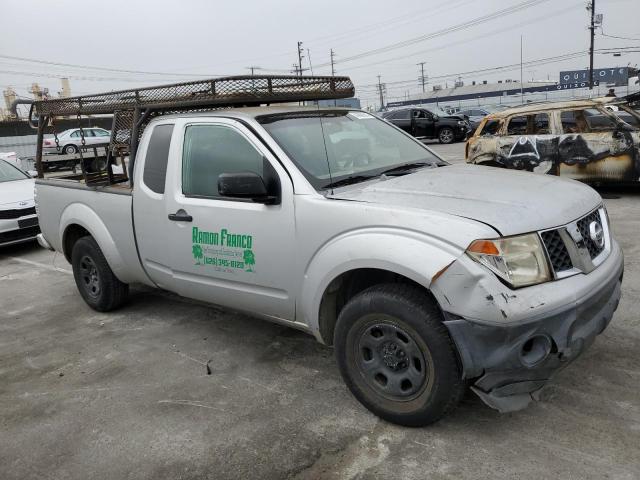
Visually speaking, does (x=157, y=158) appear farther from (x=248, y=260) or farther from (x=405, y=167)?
(x=405, y=167)

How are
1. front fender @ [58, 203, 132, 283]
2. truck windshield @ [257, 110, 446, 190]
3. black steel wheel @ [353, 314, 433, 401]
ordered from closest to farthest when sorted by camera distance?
black steel wheel @ [353, 314, 433, 401] < truck windshield @ [257, 110, 446, 190] < front fender @ [58, 203, 132, 283]

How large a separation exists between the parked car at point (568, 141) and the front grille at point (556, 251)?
23.4 feet

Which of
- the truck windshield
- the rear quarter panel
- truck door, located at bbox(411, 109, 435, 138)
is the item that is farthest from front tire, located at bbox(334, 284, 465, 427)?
truck door, located at bbox(411, 109, 435, 138)

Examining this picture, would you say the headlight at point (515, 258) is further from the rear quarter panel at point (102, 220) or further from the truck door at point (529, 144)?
the truck door at point (529, 144)

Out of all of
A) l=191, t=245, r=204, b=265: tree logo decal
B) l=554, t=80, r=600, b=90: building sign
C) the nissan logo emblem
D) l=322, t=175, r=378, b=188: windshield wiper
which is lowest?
l=191, t=245, r=204, b=265: tree logo decal

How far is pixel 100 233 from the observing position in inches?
189

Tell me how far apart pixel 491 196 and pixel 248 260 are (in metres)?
1.55

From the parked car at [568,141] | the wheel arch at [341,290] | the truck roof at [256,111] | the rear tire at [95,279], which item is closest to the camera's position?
the wheel arch at [341,290]

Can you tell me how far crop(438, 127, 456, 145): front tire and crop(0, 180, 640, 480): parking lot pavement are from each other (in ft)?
62.3

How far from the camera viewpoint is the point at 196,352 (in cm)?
418

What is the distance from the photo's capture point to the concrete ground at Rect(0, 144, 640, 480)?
8.76 feet

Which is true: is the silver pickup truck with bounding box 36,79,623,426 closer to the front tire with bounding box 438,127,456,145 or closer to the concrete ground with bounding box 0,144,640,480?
the concrete ground with bounding box 0,144,640,480

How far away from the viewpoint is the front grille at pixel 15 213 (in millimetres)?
7910

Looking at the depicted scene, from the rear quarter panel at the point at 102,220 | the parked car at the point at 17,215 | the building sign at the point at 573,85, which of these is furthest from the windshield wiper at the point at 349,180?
the building sign at the point at 573,85
